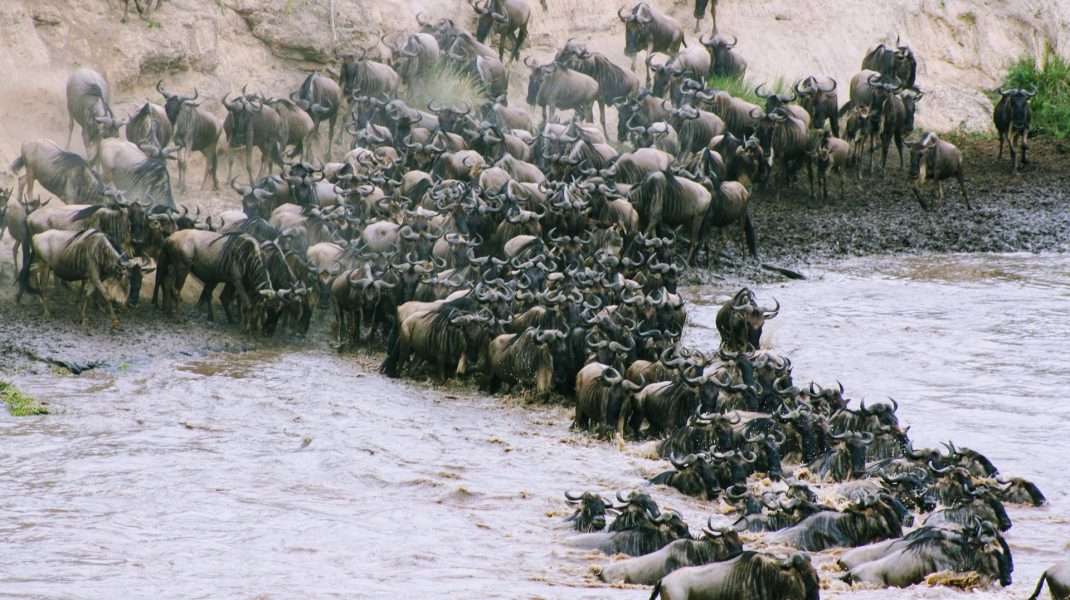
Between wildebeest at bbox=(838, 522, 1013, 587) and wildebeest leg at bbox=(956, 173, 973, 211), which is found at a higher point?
wildebeest leg at bbox=(956, 173, 973, 211)

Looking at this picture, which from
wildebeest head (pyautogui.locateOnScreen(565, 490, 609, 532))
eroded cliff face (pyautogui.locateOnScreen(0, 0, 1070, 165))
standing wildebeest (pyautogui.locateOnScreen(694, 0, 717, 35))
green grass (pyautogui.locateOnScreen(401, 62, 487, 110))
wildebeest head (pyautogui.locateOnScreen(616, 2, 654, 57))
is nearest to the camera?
wildebeest head (pyautogui.locateOnScreen(565, 490, 609, 532))

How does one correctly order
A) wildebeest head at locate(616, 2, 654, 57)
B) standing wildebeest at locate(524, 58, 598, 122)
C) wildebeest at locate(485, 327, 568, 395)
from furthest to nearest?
1. wildebeest head at locate(616, 2, 654, 57)
2. standing wildebeest at locate(524, 58, 598, 122)
3. wildebeest at locate(485, 327, 568, 395)

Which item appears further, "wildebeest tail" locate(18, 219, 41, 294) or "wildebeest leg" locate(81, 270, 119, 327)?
"wildebeest tail" locate(18, 219, 41, 294)

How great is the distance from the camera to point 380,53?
21219mm

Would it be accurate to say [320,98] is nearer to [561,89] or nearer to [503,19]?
[561,89]

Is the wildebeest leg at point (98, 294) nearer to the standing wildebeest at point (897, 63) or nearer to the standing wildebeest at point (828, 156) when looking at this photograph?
the standing wildebeest at point (828, 156)

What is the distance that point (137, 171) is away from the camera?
1537 centimetres

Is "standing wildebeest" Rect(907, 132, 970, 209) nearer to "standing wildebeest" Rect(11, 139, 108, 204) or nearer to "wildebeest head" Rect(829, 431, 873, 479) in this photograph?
"wildebeest head" Rect(829, 431, 873, 479)

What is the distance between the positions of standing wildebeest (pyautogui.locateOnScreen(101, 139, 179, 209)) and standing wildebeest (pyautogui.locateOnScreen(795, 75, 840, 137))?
9548 millimetres

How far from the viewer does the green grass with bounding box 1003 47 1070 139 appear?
23.5m

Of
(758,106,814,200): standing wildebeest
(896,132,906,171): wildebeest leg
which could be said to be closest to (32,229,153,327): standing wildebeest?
(758,106,814,200): standing wildebeest

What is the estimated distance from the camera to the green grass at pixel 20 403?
34.4 feet

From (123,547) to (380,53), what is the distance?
47.5 ft

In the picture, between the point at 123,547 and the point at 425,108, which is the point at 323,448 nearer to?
the point at 123,547
